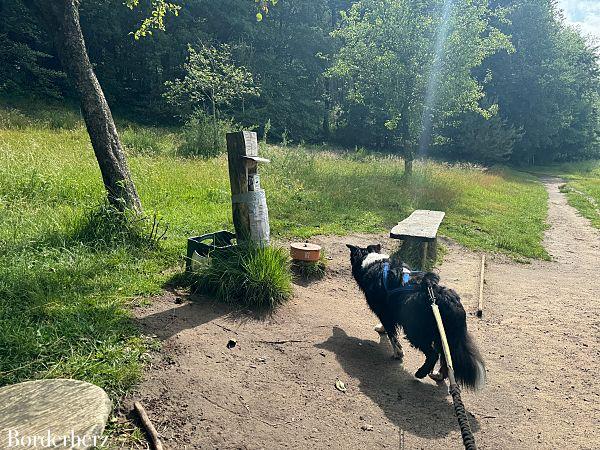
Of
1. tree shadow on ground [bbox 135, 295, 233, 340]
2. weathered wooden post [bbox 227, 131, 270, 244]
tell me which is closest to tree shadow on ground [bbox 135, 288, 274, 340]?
tree shadow on ground [bbox 135, 295, 233, 340]

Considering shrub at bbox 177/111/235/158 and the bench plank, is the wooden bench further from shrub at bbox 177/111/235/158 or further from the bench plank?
shrub at bbox 177/111/235/158

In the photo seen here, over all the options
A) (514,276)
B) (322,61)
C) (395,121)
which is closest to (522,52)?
(322,61)

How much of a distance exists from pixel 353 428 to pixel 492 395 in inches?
56.9

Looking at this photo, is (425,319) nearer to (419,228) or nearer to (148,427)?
(148,427)

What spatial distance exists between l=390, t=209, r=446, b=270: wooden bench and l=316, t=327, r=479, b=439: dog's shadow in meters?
2.28

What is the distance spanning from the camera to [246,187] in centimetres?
493

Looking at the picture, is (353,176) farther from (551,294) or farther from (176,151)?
(551,294)

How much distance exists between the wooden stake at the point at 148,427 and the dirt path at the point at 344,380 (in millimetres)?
97

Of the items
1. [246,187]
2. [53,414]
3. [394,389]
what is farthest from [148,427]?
[246,187]

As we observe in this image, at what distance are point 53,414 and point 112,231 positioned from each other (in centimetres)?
356

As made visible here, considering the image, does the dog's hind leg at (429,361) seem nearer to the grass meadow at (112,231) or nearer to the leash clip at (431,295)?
the leash clip at (431,295)

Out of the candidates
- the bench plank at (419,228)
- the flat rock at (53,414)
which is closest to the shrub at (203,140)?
the bench plank at (419,228)

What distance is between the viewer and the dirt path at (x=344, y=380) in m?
2.94

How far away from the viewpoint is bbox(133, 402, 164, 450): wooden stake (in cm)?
252
